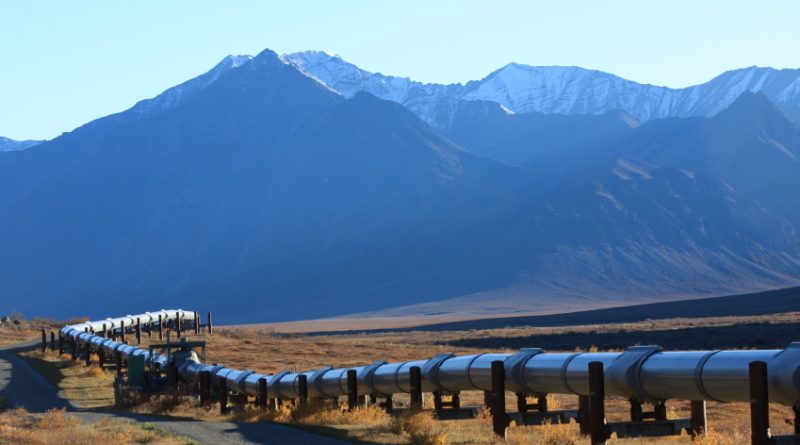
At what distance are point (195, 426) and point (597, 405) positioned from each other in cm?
949

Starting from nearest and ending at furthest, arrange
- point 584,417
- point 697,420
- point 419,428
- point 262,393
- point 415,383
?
point 697,420 → point 584,417 → point 419,428 → point 415,383 → point 262,393

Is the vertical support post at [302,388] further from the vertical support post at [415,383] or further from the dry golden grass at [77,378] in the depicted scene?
the dry golden grass at [77,378]

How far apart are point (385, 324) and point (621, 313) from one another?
2804cm

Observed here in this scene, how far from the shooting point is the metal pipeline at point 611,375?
1523 centimetres

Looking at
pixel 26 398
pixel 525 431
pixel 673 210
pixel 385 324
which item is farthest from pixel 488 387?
pixel 673 210

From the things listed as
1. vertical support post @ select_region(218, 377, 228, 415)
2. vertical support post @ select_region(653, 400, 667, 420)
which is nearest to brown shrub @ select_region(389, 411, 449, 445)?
vertical support post @ select_region(653, 400, 667, 420)

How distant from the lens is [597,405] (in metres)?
16.8

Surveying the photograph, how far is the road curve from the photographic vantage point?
68.4 ft

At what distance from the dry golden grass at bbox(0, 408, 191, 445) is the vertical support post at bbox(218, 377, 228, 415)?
14.2ft

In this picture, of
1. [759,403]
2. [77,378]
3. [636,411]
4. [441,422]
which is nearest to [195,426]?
[441,422]

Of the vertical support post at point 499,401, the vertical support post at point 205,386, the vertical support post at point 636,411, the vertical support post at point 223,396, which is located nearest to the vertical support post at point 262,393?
the vertical support post at point 223,396

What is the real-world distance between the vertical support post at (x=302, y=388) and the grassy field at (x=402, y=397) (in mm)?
392

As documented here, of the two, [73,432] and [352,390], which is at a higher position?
[352,390]

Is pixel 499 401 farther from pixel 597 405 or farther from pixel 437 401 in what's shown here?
pixel 437 401
